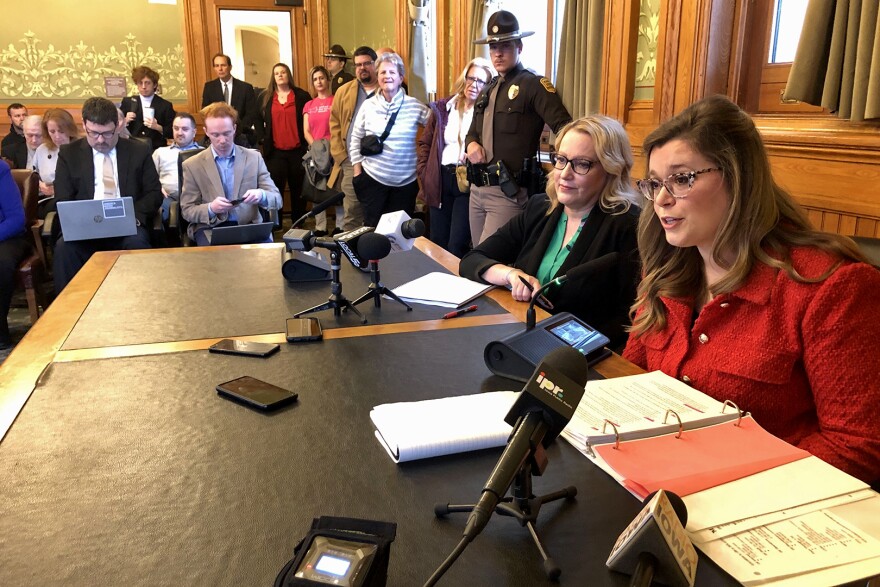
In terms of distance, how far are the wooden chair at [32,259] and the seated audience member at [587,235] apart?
100.0 inches

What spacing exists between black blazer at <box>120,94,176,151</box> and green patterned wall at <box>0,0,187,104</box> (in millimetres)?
1069

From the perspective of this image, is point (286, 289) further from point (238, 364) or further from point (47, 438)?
point (47, 438)

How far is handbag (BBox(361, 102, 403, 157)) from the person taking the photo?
456cm

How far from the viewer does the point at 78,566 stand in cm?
83

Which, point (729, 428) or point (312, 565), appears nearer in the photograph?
point (312, 565)

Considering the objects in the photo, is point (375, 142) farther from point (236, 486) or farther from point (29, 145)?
point (236, 486)

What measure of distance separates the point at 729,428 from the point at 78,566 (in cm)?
93

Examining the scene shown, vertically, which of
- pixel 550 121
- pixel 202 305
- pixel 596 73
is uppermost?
pixel 596 73

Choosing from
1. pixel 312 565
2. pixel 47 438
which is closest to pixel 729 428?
pixel 312 565

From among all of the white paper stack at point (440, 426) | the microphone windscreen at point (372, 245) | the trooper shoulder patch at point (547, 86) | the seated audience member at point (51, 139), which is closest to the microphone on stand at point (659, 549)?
the white paper stack at point (440, 426)

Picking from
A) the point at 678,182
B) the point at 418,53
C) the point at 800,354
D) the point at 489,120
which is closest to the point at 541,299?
the point at 678,182

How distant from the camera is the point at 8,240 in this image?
3.64 metres

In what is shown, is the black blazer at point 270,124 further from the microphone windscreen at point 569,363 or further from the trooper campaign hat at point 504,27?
the microphone windscreen at point 569,363

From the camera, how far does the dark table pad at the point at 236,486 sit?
836 millimetres
